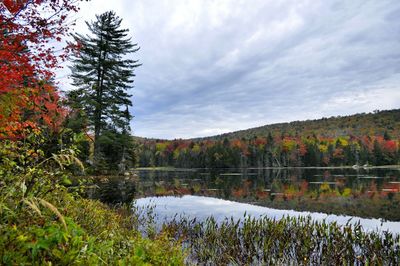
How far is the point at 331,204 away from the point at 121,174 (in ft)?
82.0

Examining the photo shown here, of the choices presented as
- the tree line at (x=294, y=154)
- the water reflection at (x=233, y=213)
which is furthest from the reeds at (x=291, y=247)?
the tree line at (x=294, y=154)

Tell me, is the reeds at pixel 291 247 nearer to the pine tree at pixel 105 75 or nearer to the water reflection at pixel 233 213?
the water reflection at pixel 233 213

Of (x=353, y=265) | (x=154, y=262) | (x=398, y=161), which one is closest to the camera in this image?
(x=154, y=262)

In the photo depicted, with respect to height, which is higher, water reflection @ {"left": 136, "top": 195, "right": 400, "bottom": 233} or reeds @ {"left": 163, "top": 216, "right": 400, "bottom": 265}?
reeds @ {"left": 163, "top": 216, "right": 400, "bottom": 265}

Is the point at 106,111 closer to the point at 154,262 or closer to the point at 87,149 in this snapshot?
the point at 87,149

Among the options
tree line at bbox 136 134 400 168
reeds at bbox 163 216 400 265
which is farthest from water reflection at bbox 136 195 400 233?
tree line at bbox 136 134 400 168

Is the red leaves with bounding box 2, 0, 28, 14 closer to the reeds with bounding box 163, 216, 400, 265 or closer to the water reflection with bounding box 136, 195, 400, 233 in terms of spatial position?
the reeds with bounding box 163, 216, 400, 265

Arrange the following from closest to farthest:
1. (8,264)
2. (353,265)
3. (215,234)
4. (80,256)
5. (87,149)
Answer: (8,264), (80,256), (353,265), (215,234), (87,149)

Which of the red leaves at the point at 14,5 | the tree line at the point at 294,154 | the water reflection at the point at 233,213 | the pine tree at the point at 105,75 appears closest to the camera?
the red leaves at the point at 14,5

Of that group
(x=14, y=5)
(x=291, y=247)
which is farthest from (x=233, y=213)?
(x=14, y=5)

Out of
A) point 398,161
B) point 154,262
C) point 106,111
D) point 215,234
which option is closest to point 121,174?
point 106,111

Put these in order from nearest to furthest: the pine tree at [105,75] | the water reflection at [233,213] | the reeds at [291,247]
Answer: the reeds at [291,247] → the water reflection at [233,213] → the pine tree at [105,75]

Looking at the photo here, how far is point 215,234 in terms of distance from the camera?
11430mm

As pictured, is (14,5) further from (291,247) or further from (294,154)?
(294,154)
